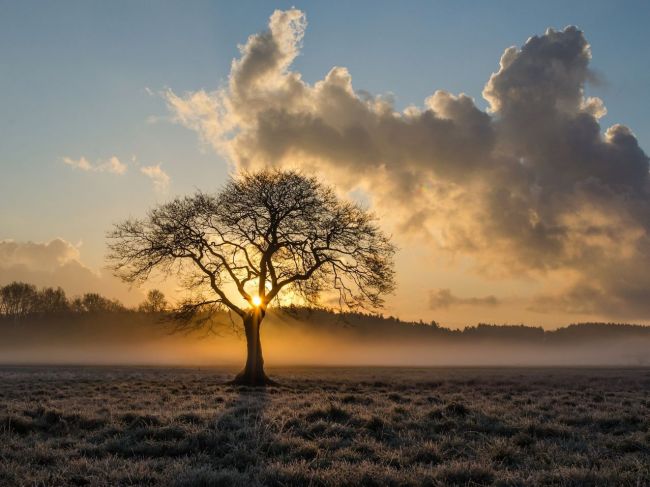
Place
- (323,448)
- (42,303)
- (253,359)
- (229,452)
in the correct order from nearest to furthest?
(229,452), (323,448), (253,359), (42,303)

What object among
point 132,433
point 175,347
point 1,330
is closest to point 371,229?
point 132,433

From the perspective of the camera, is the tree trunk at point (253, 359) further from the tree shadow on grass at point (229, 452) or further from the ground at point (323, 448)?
the tree shadow on grass at point (229, 452)

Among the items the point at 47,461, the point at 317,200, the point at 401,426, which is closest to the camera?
the point at 47,461

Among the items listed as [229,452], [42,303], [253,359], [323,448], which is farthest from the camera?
[42,303]

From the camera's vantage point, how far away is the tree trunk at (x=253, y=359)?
3179cm

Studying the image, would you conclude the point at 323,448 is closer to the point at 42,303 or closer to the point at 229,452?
the point at 229,452

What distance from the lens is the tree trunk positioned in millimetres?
31786

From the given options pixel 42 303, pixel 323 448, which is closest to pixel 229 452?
pixel 323 448

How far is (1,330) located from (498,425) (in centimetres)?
14973

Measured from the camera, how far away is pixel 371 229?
34.5 m

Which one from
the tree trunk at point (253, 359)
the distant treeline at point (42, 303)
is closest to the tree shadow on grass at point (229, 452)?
the tree trunk at point (253, 359)

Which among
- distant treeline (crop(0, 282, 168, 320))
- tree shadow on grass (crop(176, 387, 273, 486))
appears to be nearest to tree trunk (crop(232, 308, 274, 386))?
tree shadow on grass (crop(176, 387, 273, 486))

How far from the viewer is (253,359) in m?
32.8

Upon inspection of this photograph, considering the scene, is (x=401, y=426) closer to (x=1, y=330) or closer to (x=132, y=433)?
(x=132, y=433)
